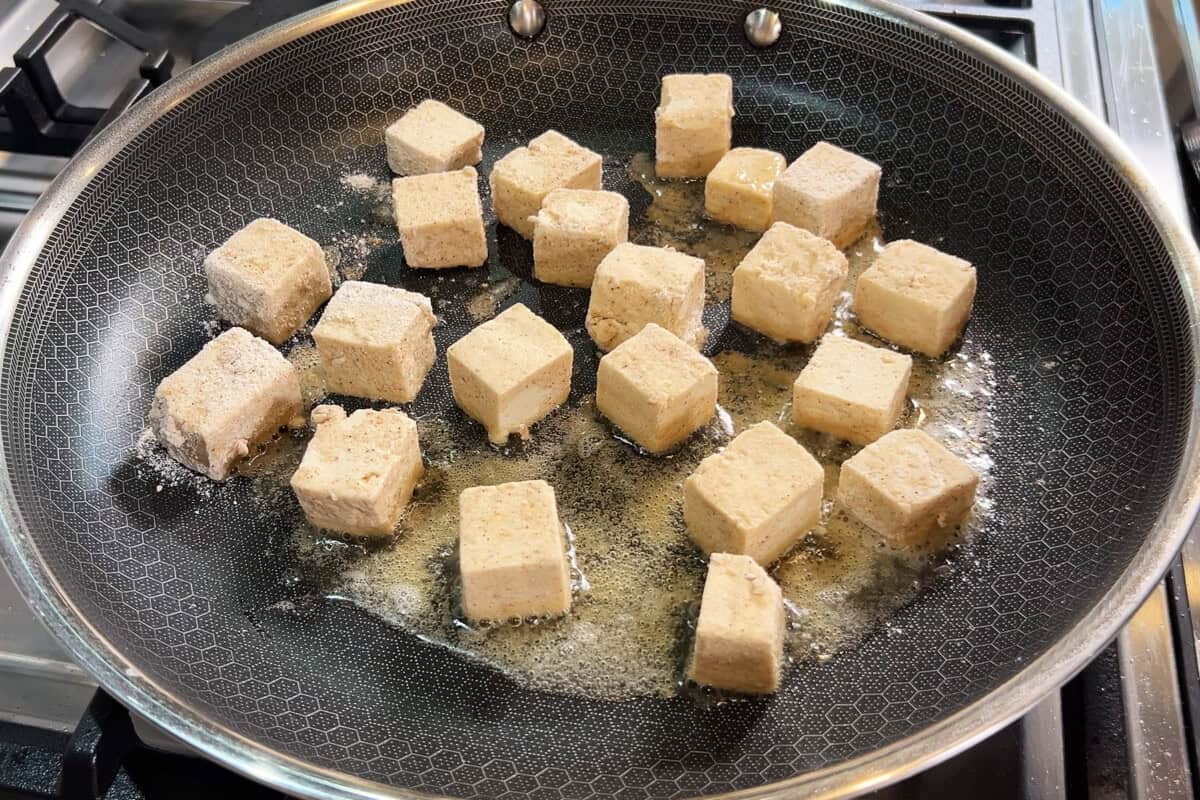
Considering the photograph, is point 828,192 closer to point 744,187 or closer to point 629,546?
point 744,187

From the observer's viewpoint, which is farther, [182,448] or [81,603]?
[182,448]

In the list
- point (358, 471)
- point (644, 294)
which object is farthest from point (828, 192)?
point (358, 471)

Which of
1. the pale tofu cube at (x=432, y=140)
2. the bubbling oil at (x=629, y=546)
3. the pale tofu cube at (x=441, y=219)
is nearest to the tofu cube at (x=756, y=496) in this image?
the bubbling oil at (x=629, y=546)

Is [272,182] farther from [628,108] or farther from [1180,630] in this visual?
[1180,630]

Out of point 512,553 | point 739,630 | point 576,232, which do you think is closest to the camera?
point 739,630

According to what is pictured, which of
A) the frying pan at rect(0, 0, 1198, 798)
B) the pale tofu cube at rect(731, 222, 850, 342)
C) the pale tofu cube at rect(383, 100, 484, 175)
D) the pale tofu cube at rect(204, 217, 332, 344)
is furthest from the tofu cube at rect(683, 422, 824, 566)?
the pale tofu cube at rect(383, 100, 484, 175)

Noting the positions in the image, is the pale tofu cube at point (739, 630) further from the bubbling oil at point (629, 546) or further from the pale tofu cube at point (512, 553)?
the pale tofu cube at point (512, 553)

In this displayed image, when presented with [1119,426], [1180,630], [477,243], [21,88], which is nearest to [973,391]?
[1119,426]
